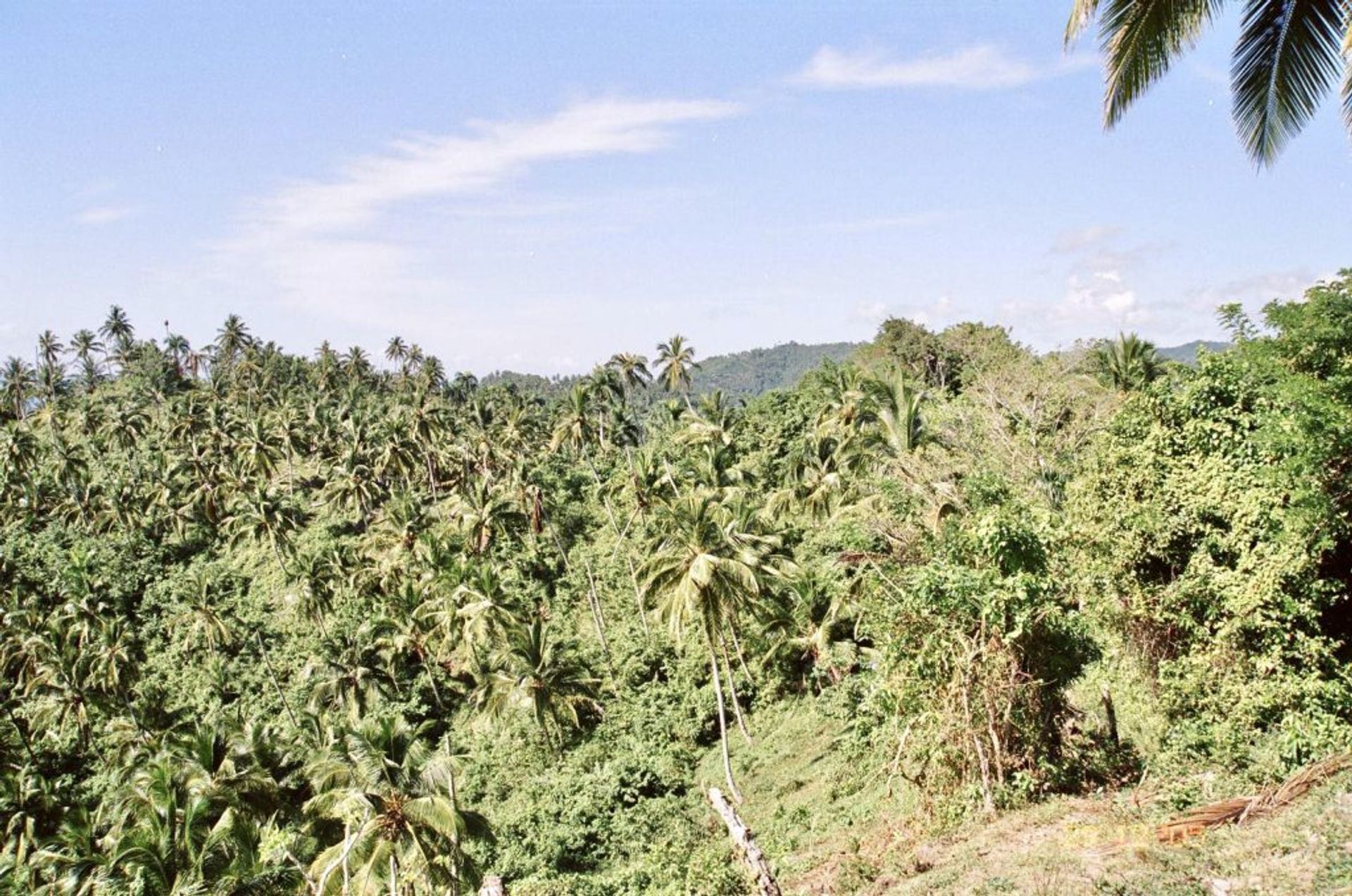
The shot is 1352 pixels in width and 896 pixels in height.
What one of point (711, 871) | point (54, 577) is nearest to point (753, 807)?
point (711, 871)

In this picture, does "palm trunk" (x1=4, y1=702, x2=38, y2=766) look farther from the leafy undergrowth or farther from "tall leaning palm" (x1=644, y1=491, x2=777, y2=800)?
the leafy undergrowth

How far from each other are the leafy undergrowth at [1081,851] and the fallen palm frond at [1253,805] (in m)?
0.23

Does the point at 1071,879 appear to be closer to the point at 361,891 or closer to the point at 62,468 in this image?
the point at 361,891

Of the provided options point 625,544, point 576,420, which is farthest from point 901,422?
point 576,420

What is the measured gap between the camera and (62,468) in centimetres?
6750

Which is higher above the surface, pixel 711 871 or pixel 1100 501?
pixel 1100 501

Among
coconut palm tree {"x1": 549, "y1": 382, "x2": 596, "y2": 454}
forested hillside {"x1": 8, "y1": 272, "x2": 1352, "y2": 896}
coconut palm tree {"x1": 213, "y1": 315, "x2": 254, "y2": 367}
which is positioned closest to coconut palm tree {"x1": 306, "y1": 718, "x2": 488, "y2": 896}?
forested hillside {"x1": 8, "y1": 272, "x2": 1352, "y2": 896}

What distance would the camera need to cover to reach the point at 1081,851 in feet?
36.1

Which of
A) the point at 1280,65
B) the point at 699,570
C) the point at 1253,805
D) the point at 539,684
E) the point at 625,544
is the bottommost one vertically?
the point at 539,684

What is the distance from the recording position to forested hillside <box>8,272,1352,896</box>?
45.1 feet

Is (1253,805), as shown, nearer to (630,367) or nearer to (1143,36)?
(1143,36)

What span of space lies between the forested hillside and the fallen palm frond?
0.96 m

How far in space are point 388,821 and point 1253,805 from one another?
16.9 meters

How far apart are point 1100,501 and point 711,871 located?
34.6 feet
